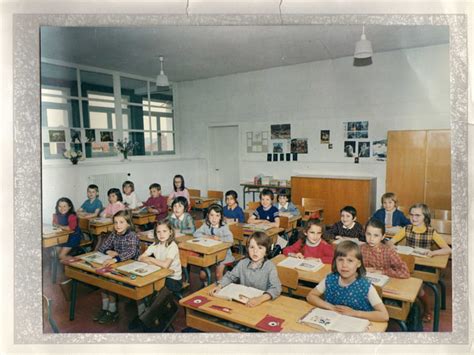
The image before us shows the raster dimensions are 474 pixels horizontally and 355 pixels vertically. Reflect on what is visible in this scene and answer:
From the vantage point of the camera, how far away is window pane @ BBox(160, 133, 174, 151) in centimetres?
308

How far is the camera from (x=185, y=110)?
3352 mm

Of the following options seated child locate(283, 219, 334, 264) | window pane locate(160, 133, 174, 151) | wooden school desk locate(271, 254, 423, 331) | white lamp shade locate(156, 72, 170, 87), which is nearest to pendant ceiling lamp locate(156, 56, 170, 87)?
white lamp shade locate(156, 72, 170, 87)

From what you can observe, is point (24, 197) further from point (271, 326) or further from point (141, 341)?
point (271, 326)

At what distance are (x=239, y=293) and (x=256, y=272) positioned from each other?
26cm

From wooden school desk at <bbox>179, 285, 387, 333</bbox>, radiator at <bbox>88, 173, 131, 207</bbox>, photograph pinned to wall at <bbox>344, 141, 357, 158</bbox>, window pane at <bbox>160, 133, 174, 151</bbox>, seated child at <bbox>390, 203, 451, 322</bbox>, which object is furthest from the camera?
photograph pinned to wall at <bbox>344, 141, 357, 158</bbox>

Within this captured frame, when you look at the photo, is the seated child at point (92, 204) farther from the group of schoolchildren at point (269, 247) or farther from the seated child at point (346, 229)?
the seated child at point (346, 229)

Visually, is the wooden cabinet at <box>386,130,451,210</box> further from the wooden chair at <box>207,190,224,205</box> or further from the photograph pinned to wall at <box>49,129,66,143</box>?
the photograph pinned to wall at <box>49,129,66,143</box>

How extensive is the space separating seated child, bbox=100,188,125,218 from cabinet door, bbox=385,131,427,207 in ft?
9.37

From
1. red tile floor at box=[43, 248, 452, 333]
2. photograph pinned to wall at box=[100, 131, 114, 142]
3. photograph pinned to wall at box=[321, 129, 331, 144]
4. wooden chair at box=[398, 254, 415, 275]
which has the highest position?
photograph pinned to wall at box=[321, 129, 331, 144]

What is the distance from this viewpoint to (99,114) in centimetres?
275

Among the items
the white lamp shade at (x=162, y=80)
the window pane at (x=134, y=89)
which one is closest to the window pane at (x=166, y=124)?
the window pane at (x=134, y=89)

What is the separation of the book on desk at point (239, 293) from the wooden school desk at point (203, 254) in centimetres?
73

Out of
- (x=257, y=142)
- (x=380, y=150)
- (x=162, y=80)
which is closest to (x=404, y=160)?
(x=380, y=150)

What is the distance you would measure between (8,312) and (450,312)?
247cm
